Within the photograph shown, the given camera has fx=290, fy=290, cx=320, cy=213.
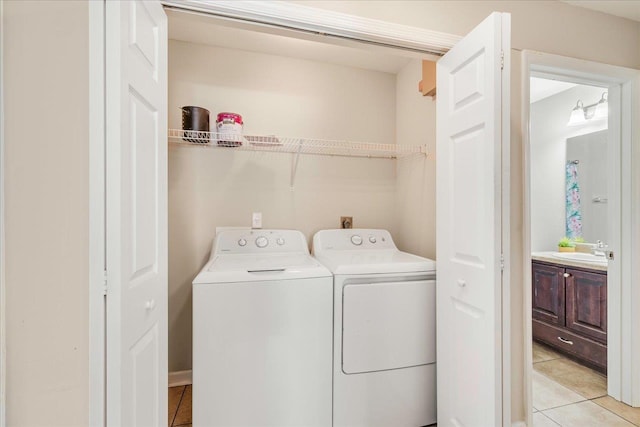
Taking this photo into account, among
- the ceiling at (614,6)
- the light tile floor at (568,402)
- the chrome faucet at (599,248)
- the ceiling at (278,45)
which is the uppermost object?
the ceiling at (278,45)

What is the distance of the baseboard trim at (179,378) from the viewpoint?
2.08 metres

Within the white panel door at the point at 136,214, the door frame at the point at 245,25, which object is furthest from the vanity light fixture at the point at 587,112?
the white panel door at the point at 136,214

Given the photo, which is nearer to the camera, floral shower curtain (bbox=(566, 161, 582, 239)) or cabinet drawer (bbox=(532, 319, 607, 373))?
cabinet drawer (bbox=(532, 319, 607, 373))

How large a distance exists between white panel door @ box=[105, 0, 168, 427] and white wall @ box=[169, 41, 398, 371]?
1078 mm

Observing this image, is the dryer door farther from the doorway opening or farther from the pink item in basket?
the pink item in basket

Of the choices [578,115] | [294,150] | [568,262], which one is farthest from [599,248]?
[294,150]

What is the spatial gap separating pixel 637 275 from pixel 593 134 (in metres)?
1.56

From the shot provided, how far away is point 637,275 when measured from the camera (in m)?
1.79

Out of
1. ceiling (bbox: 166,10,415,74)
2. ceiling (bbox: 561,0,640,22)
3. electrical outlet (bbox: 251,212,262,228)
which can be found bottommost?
electrical outlet (bbox: 251,212,262,228)

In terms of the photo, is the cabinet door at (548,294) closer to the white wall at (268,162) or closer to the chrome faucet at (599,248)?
the chrome faucet at (599,248)

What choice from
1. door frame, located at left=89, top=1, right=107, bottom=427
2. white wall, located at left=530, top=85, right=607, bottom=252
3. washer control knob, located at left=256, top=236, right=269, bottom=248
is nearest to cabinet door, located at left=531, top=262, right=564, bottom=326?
white wall, located at left=530, top=85, right=607, bottom=252

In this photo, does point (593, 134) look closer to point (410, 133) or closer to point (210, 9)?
point (410, 133)

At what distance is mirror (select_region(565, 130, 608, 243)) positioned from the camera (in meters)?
2.62
